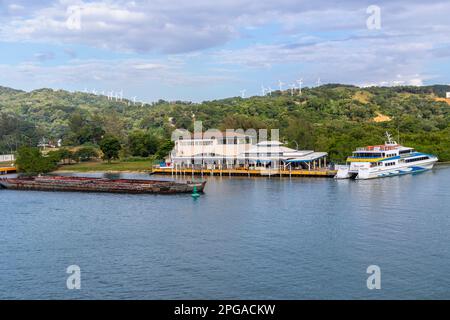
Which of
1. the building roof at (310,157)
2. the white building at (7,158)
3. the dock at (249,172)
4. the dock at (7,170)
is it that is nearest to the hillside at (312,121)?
the building roof at (310,157)

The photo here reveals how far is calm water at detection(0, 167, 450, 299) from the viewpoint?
98.3ft

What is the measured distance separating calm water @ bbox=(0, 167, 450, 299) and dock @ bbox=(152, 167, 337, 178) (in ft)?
56.4

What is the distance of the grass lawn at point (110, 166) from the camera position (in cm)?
9731

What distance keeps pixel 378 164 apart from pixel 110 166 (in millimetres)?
48117

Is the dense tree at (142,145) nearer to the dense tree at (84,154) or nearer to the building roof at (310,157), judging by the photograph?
the dense tree at (84,154)

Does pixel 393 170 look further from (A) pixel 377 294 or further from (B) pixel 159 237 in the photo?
(A) pixel 377 294

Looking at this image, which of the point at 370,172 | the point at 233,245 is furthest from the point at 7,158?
the point at 233,245

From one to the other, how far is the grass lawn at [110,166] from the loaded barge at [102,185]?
62.8 ft

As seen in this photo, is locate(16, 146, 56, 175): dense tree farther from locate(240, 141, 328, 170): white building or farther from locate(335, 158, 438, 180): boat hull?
locate(335, 158, 438, 180): boat hull

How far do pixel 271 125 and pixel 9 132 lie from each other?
76.2 meters

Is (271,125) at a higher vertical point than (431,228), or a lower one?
higher

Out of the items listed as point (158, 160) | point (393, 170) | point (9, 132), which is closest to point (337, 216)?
point (393, 170)

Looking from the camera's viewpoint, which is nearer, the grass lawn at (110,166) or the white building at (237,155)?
the white building at (237,155)

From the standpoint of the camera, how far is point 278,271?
105 ft
